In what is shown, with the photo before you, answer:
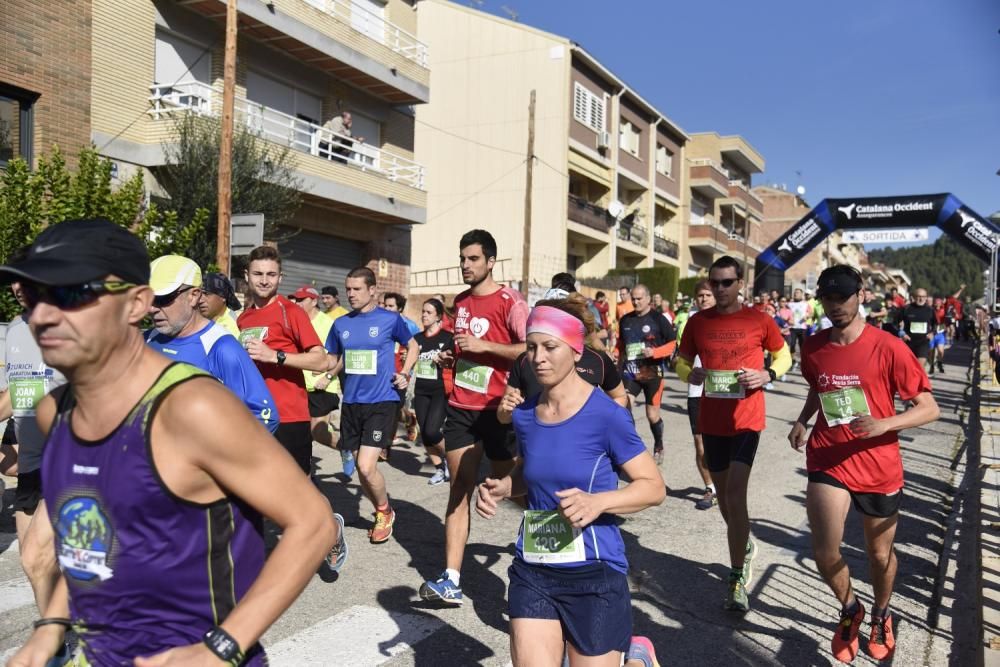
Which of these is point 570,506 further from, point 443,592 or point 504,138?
point 504,138

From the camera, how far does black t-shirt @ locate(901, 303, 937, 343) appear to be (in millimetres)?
16609

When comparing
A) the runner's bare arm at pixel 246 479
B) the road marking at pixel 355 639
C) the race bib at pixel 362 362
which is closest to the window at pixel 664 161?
the race bib at pixel 362 362

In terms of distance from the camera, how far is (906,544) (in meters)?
6.74

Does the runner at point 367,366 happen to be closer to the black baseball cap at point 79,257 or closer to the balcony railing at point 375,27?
the black baseball cap at point 79,257

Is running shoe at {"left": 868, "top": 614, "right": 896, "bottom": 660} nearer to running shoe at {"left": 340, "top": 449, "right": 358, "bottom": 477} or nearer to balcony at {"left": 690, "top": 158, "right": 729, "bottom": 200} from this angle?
running shoe at {"left": 340, "top": 449, "right": 358, "bottom": 477}

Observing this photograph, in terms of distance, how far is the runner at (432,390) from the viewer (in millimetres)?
7594

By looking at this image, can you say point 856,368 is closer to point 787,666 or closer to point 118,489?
point 787,666

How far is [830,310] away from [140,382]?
3.80m

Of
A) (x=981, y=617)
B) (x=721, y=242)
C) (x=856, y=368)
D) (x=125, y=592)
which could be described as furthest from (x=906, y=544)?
(x=721, y=242)

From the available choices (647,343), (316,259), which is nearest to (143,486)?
(647,343)

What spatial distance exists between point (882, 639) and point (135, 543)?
4149 mm

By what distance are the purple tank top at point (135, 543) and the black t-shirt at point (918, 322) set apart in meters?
17.4

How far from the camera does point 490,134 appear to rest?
109ft

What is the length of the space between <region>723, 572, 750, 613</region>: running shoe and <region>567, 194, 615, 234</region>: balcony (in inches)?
1172
